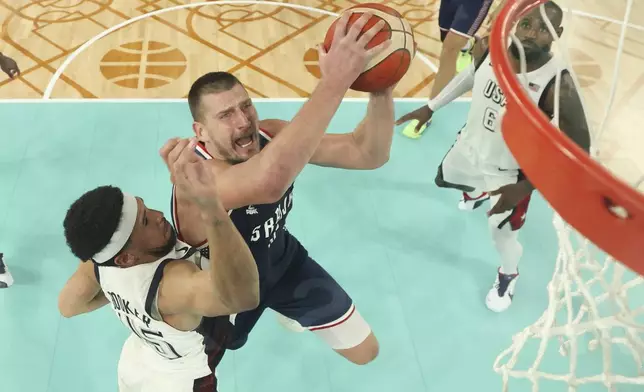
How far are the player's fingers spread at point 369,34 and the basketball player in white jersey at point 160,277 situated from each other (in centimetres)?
53

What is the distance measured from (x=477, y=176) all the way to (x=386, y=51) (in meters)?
1.39

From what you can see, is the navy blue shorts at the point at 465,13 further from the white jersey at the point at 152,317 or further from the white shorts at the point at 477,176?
the white jersey at the point at 152,317

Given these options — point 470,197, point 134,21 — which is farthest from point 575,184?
point 134,21

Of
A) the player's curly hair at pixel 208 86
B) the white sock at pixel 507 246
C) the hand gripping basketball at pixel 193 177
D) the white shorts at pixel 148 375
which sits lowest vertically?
the white sock at pixel 507 246

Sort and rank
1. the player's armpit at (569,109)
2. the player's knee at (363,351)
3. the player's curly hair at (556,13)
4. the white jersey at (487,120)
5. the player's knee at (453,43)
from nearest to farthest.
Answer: the player's armpit at (569,109) → the player's curly hair at (556,13) → the player's knee at (363,351) → the white jersey at (487,120) → the player's knee at (453,43)

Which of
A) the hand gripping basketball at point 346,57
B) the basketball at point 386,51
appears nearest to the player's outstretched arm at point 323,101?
the hand gripping basketball at point 346,57

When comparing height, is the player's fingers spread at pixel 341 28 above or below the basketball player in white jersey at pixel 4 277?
above

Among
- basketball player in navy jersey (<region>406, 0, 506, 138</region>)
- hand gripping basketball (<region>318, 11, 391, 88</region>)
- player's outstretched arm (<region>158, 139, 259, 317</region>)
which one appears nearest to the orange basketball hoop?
hand gripping basketball (<region>318, 11, 391, 88</region>)

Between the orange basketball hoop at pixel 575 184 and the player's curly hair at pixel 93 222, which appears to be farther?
the player's curly hair at pixel 93 222

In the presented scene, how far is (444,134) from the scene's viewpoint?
4066 millimetres

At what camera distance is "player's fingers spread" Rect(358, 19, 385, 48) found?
150 cm

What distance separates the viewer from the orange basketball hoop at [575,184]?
96 cm

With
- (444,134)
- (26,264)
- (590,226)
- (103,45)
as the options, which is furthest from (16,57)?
(590,226)

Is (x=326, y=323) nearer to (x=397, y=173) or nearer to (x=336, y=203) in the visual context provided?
(x=336, y=203)
